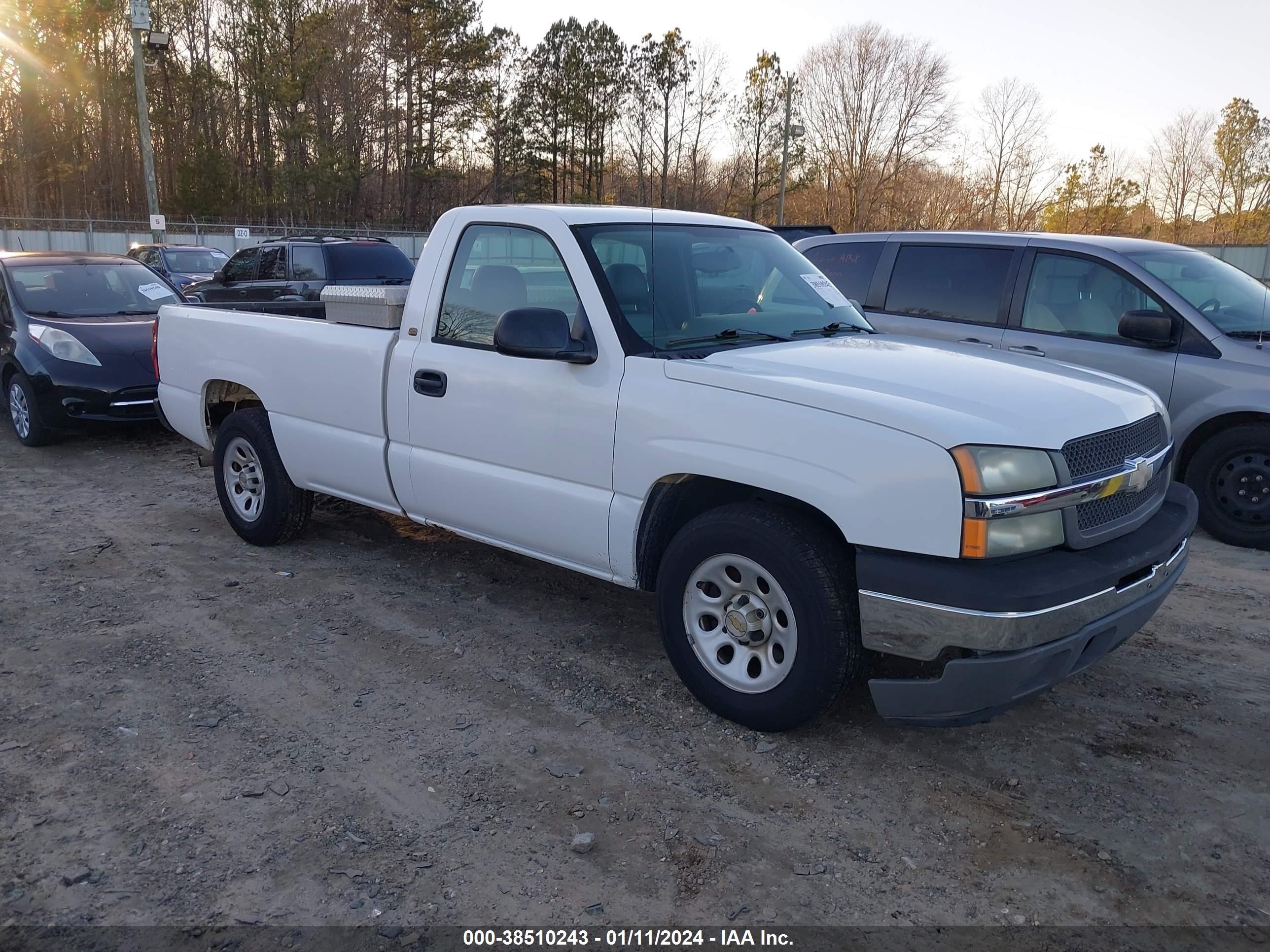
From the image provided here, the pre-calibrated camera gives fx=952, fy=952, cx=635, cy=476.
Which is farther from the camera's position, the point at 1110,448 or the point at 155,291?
the point at 155,291

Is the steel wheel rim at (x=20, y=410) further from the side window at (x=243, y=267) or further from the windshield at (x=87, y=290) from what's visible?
the side window at (x=243, y=267)

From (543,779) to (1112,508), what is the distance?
2.28 m

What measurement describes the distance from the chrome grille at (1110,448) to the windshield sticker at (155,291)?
9654 mm

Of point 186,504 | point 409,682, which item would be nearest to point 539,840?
point 409,682

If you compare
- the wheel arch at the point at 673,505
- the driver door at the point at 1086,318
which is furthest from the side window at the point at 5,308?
the driver door at the point at 1086,318

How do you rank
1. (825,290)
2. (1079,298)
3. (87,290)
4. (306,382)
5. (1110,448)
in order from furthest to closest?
(87,290), (1079,298), (306,382), (825,290), (1110,448)

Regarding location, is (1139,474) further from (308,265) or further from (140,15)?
(140,15)

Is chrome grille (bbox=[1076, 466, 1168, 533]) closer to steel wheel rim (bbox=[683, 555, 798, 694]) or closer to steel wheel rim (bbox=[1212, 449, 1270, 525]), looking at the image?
steel wheel rim (bbox=[683, 555, 798, 694])

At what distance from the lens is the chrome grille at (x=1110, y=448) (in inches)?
129

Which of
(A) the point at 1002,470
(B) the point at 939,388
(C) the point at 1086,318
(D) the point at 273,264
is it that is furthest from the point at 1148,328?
(D) the point at 273,264

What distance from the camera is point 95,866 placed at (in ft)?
9.63

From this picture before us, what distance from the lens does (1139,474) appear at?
139 inches

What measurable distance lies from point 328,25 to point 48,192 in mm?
18397

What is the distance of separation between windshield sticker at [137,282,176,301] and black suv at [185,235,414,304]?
292 cm
